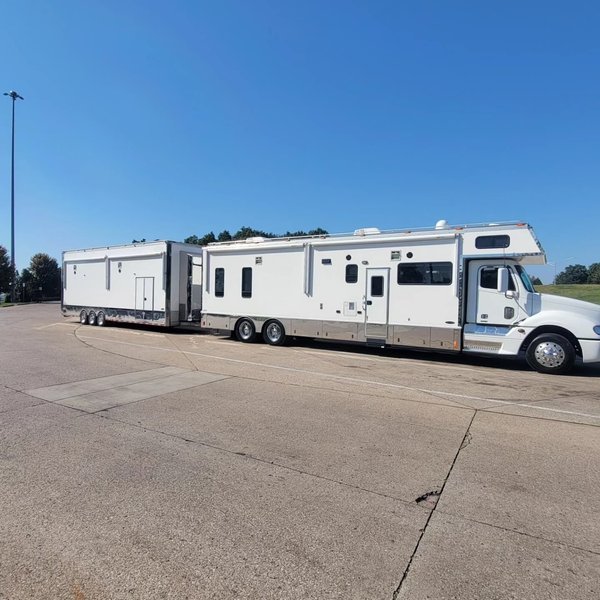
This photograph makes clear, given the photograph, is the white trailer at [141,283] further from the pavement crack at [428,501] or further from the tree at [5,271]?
the tree at [5,271]

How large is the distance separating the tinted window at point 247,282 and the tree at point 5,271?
49264 millimetres

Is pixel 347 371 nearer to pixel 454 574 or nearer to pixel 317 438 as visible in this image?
pixel 317 438

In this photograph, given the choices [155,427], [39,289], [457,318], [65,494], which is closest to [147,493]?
[65,494]

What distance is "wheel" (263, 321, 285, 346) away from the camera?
14.0 m

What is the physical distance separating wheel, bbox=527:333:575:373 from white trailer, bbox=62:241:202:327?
12.2m

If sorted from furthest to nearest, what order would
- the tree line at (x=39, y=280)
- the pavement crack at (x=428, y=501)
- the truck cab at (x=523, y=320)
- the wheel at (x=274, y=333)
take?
the tree line at (x=39, y=280), the wheel at (x=274, y=333), the truck cab at (x=523, y=320), the pavement crack at (x=428, y=501)

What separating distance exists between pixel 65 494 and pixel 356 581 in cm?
254

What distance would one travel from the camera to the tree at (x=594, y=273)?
→ 82.6 m

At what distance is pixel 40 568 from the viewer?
9.03ft

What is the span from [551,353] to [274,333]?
7.76 m

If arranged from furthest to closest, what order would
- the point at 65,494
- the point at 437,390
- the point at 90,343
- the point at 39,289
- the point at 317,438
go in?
the point at 39,289
the point at 90,343
the point at 437,390
the point at 317,438
the point at 65,494

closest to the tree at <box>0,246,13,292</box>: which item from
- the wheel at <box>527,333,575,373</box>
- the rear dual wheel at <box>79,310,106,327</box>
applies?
the rear dual wheel at <box>79,310,106,327</box>

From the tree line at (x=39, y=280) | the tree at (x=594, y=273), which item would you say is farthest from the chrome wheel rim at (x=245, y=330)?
the tree at (x=594, y=273)

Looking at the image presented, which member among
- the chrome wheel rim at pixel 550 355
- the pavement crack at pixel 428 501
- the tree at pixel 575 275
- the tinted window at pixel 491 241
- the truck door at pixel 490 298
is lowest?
the pavement crack at pixel 428 501
